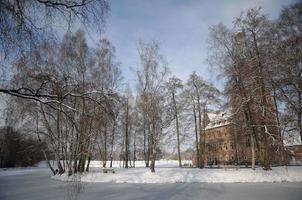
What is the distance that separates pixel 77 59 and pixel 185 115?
1864 centimetres

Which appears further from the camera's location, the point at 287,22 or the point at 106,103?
the point at 287,22

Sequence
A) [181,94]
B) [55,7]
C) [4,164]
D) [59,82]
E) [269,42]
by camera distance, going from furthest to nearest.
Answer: [4,164], [181,94], [269,42], [59,82], [55,7]

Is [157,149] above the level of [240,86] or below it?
below

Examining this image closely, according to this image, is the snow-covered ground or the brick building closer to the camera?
the snow-covered ground

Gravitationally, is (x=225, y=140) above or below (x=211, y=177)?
above

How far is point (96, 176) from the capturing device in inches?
1017

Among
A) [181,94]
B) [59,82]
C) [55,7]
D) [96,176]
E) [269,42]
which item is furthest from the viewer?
[181,94]

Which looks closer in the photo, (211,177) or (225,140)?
(211,177)

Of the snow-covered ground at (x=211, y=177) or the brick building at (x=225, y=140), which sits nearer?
the snow-covered ground at (x=211, y=177)

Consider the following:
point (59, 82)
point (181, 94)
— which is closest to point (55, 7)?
point (59, 82)

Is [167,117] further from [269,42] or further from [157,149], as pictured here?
A: [269,42]

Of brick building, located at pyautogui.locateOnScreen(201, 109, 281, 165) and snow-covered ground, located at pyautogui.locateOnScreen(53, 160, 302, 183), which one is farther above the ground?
brick building, located at pyautogui.locateOnScreen(201, 109, 281, 165)

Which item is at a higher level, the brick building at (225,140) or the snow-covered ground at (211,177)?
the brick building at (225,140)

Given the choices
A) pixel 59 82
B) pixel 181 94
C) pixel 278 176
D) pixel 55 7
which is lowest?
pixel 278 176
